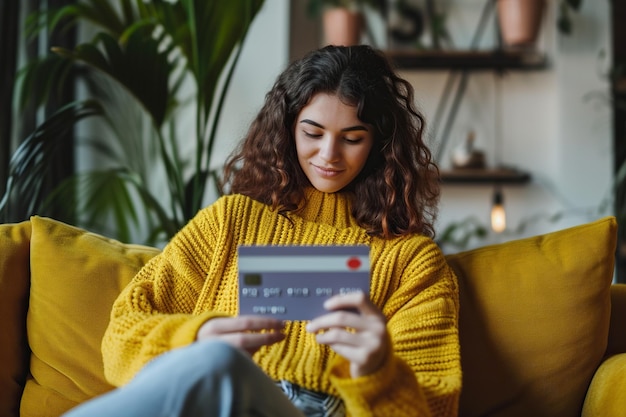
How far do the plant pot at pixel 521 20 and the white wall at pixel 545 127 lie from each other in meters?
0.18

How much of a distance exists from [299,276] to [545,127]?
2.60m

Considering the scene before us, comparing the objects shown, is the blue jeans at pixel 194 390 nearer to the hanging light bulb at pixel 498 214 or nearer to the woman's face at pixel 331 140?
the woman's face at pixel 331 140

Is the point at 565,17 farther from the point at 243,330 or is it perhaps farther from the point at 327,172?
the point at 243,330

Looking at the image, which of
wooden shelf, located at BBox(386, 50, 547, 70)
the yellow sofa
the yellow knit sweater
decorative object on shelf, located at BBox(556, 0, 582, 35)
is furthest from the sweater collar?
decorative object on shelf, located at BBox(556, 0, 582, 35)

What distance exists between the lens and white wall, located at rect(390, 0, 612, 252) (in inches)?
131

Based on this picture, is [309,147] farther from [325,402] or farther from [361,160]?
[325,402]

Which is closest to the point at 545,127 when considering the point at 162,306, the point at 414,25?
the point at 414,25

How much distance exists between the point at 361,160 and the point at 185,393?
1.97ft

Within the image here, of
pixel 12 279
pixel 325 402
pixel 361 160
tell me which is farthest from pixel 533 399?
pixel 12 279

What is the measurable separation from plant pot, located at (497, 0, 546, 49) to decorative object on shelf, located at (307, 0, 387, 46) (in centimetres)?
56

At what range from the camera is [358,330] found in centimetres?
109

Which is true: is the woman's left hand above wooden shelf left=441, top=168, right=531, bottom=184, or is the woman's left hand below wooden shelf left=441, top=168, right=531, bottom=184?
above

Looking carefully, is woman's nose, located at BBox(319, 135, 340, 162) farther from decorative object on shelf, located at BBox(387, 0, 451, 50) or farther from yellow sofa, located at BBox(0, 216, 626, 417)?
decorative object on shelf, located at BBox(387, 0, 451, 50)

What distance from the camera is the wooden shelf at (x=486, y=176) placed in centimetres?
333
